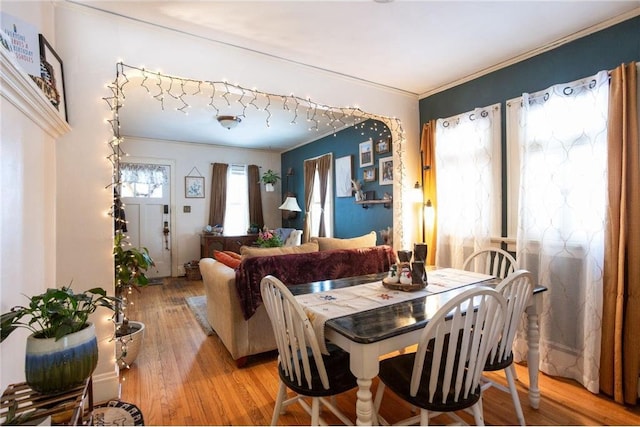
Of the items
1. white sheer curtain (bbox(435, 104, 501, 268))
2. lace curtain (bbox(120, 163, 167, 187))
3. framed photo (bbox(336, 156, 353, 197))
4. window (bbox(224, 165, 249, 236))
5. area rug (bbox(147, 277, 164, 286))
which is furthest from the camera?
window (bbox(224, 165, 249, 236))

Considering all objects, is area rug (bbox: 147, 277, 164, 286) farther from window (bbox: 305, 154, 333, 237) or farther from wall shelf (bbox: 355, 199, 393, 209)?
wall shelf (bbox: 355, 199, 393, 209)

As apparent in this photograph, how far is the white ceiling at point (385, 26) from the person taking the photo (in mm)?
2090

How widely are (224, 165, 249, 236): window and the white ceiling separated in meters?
4.05

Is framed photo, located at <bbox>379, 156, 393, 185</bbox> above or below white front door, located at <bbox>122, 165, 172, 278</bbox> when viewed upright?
above

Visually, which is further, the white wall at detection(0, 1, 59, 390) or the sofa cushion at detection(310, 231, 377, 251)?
the sofa cushion at detection(310, 231, 377, 251)

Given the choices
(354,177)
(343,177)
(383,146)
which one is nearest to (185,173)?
(343,177)

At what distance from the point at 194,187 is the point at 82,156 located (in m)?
4.23

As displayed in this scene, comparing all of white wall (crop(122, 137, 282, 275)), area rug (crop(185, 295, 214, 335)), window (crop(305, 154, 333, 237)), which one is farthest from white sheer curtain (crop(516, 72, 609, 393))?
white wall (crop(122, 137, 282, 275))

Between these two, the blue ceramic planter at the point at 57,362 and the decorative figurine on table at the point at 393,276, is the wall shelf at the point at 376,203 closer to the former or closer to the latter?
the decorative figurine on table at the point at 393,276

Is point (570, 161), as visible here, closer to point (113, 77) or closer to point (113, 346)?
point (113, 77)

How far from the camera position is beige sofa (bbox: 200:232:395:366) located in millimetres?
2553

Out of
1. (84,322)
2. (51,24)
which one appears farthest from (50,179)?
(84,322)

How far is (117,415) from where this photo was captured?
1.29 m

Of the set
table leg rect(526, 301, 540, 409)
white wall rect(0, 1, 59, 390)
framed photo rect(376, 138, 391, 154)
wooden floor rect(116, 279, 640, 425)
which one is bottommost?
wooden floor rect(116, 279, 640, 425)
